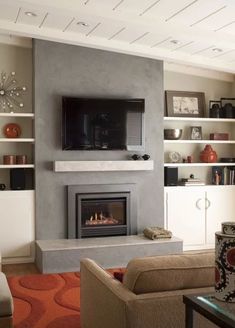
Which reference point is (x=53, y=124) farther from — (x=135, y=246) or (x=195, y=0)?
(x=195, y=0)

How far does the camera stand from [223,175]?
648 cm

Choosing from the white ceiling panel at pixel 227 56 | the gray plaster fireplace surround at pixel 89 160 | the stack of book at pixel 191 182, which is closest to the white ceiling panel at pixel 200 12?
the white ceiling panel at pixel 227 56

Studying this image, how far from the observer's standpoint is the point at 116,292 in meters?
2.30

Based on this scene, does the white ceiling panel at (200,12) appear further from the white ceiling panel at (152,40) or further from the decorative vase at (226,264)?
the decorative vase at (226,264)

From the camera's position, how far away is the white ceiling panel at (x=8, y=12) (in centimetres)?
433

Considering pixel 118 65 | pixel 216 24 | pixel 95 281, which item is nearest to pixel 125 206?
pixel 118 65

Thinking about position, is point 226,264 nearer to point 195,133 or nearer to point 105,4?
point 105,4

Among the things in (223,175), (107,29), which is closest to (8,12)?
(107,29)

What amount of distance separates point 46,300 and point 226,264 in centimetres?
252

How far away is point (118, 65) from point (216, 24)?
178 cm

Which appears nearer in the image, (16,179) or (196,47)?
(196,47)

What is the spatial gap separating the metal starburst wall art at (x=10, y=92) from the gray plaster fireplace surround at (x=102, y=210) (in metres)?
1.27

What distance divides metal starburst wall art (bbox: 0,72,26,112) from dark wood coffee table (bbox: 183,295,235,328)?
13.7ft

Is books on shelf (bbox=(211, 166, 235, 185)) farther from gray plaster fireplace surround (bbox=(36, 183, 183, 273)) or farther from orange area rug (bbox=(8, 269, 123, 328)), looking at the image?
orange area rug (bbox=(8, 269, 123, 328))
